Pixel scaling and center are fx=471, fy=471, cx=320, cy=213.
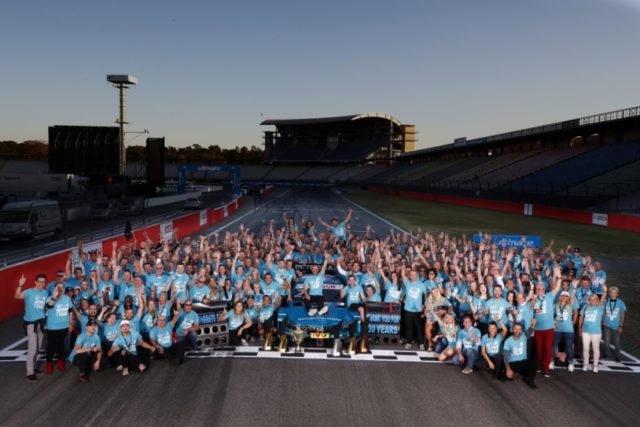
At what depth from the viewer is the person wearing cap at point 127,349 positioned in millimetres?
8906

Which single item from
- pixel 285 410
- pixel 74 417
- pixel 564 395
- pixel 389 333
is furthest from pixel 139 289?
pixel 564 395

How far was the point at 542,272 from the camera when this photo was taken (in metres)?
12.5

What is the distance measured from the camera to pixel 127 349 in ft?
29.2

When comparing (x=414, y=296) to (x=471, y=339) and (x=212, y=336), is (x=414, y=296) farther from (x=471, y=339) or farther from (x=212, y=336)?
(x=212, y=336)

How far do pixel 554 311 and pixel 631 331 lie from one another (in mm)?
4325

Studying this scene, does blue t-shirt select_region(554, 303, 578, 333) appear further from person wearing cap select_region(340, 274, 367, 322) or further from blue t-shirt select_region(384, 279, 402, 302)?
person wearing cap select_region(340, 274, 367, 322)

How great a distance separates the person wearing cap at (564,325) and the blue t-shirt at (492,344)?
1.15 metres

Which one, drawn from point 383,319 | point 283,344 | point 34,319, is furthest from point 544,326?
point 34,319

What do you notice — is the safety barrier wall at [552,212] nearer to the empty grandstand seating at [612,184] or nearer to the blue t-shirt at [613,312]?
the empty grandstand seating at [612,184]

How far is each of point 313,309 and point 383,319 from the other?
1.61 m

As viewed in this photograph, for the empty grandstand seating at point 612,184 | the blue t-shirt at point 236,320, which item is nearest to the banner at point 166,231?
the blue t-shirt at point 236,320

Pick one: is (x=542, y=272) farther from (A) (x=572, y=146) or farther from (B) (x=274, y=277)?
(A) (x=572, y=146)

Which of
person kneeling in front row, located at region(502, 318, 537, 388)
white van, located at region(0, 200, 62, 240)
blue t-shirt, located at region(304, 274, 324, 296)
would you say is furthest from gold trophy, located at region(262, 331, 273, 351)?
white van, located at region(0, 200, 62, 240)

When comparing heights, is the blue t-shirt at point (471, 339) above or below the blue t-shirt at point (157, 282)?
below
